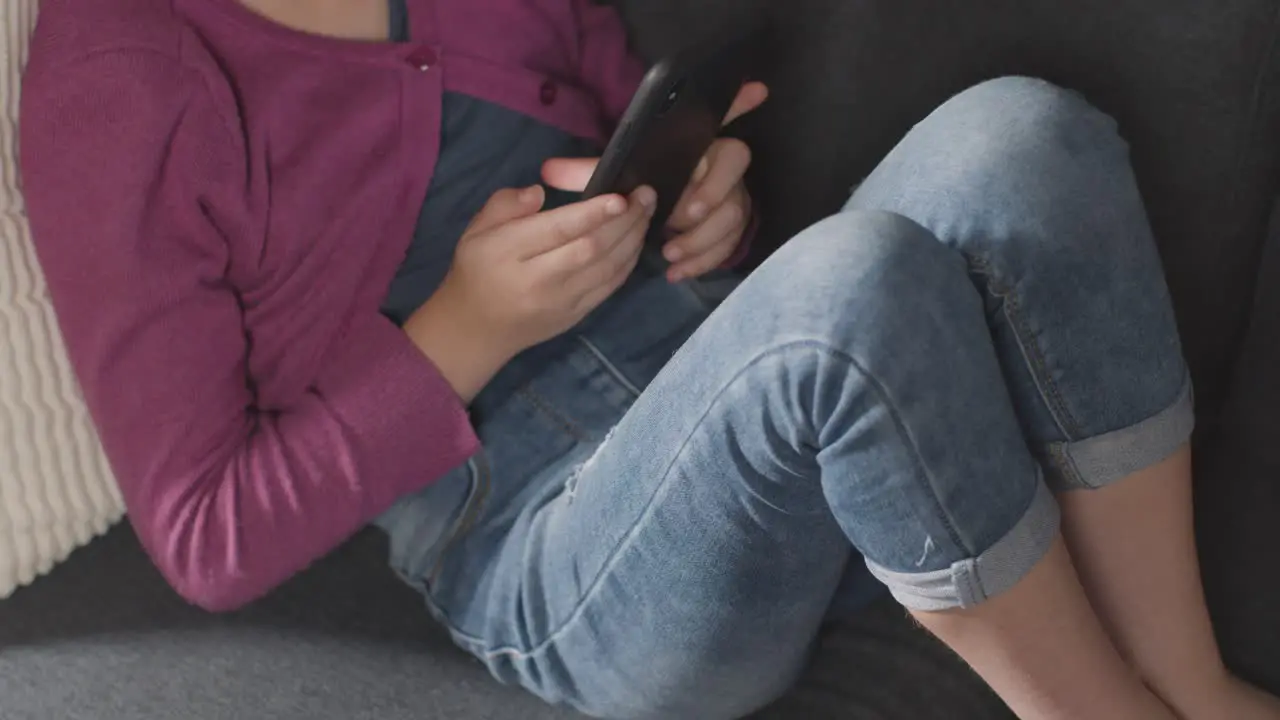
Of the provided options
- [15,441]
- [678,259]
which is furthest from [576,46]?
[15,441]

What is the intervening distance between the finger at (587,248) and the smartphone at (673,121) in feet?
0.05

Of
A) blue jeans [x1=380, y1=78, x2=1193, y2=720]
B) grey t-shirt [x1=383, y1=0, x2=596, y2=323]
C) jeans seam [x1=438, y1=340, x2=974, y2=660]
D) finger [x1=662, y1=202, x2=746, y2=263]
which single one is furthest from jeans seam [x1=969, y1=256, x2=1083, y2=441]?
grey t-shirt [x1=383, y1=0, x2=596, y2=323]

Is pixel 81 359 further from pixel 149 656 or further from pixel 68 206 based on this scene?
pixel 149 656

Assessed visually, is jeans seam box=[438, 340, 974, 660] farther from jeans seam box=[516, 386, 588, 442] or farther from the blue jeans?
jeans seam box=[516, 386, 588, 442]

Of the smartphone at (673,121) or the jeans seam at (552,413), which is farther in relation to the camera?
the jeans seam at (552,413)

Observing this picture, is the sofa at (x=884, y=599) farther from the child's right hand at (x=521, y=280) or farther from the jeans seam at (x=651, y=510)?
the child's right hand at (x=521, y=280)

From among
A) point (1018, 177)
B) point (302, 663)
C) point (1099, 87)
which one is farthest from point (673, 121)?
point (302, 663)

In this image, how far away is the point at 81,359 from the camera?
690 mm

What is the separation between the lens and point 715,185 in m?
0.84

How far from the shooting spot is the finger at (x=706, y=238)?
0.83 meters

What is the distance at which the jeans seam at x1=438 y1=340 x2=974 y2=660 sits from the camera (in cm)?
55

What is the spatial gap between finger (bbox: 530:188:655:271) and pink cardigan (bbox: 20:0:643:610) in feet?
0.32

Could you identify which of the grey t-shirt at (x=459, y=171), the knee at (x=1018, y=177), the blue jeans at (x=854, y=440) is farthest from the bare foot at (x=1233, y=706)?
the grey t-shirt at (x=459, y=171)

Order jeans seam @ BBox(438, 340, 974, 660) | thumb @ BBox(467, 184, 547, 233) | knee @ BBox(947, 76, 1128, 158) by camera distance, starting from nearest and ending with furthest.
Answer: jeans seam @ BBox(438, 340, 974, 660) < knee @ BBox(947, 76, 1128, 158) < thumb @ BBox(467, 184, 547, 233)
